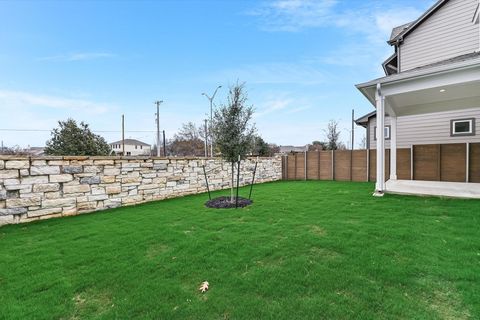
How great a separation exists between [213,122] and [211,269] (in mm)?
4703

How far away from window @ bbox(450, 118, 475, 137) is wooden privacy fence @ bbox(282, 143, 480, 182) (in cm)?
92

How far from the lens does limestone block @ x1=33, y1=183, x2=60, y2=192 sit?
5190 millimetres

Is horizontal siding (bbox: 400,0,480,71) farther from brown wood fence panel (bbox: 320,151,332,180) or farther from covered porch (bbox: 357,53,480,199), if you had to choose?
brown wood fence panel (bbox: 320,151,332,180)

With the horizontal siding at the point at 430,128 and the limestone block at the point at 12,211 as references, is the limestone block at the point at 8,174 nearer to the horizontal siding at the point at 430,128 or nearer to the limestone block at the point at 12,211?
the limestone block at the point at 12,211

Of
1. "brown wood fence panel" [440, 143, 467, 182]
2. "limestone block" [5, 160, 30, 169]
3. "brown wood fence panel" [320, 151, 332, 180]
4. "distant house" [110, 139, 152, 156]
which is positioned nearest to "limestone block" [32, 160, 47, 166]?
"limestone block" [5, 160, 30, 169]

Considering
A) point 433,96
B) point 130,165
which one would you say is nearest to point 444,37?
point 433,96

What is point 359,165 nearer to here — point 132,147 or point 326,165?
point 326,165

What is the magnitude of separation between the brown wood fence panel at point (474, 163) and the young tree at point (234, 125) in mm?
7991

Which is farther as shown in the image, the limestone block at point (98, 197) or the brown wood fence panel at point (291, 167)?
the brown wood fence panel at point (291, 167)

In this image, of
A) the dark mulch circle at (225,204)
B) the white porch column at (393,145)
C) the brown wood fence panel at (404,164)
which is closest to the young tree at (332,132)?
the brown wood fence panel at (404,164)

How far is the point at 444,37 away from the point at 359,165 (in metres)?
5.99

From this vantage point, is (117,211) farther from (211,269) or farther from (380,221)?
(380,221)

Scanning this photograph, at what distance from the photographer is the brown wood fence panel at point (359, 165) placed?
A: 11.3m

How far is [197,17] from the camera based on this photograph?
10.3 meters
